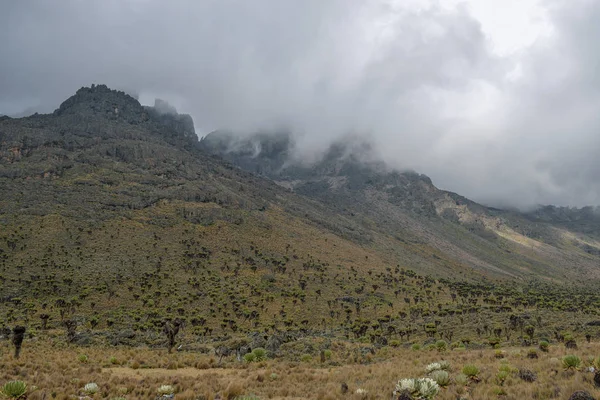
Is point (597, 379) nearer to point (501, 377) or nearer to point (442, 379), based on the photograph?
point (501, 377)

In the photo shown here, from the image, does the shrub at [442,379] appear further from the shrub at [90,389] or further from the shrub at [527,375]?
the shrub at [90,389]

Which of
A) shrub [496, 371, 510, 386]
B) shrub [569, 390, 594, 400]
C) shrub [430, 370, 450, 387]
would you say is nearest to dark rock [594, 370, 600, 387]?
shrub [569, 390, 594, 400]

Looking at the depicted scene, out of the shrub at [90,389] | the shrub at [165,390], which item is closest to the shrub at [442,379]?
the shrub at [165,390]

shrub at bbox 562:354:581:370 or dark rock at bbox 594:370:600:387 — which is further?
shrub at bbox 562:354:581:370

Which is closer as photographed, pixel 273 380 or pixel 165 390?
pixel 165 390

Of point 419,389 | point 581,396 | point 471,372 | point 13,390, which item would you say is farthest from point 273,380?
point 581,396

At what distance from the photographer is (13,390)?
1253 centimetres

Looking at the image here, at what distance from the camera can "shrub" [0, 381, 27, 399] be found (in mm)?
12402

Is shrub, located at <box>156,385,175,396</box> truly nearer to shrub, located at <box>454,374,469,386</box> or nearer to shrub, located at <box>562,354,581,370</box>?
shrub, located at <box>454,374,469,386</box>

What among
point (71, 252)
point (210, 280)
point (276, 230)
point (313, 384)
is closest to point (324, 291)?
point (210, 280)

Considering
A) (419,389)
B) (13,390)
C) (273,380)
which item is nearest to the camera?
(419,389)

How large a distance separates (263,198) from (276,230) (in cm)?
4547

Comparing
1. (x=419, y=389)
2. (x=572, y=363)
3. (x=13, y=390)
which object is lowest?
(x=13, y=390)

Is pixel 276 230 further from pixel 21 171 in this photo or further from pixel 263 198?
pixel 21 171
